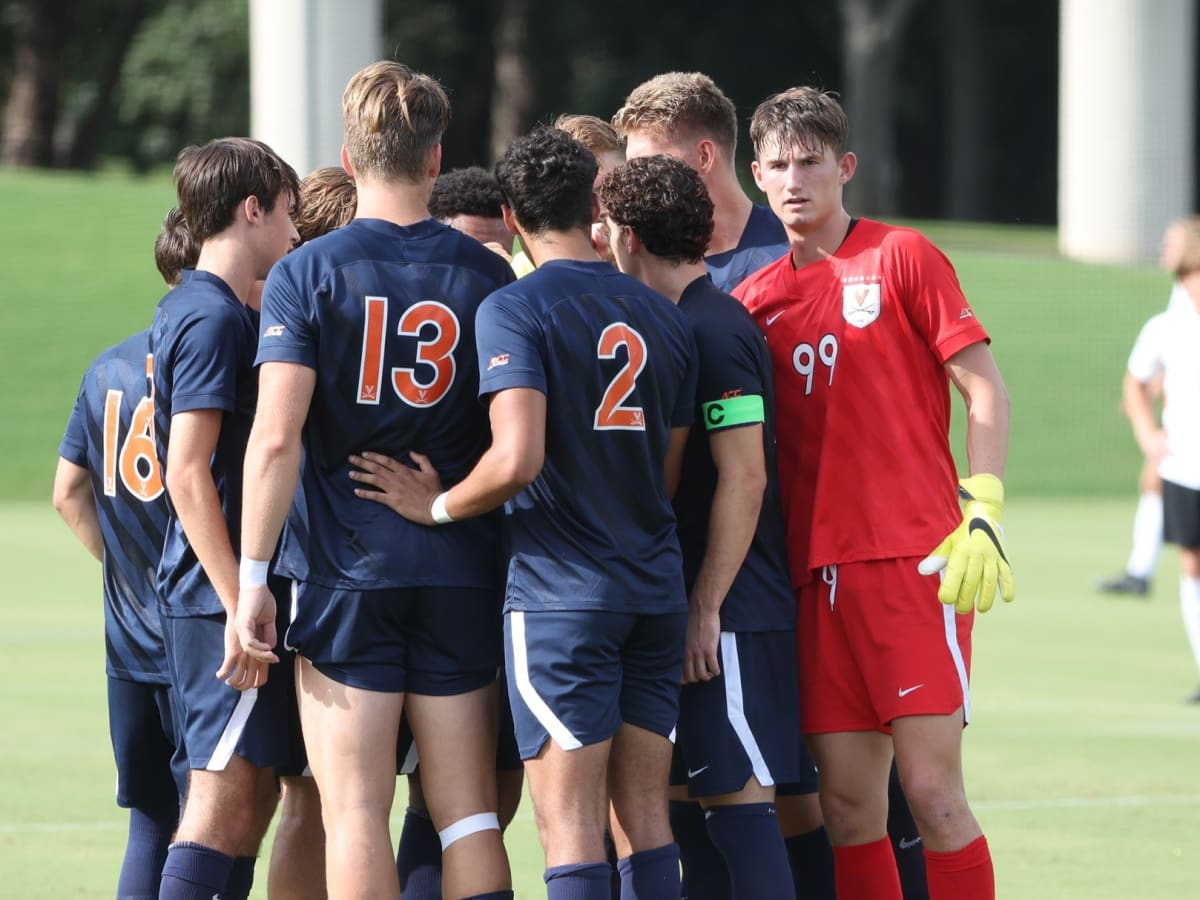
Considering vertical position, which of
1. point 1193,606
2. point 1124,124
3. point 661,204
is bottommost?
point 1193,606

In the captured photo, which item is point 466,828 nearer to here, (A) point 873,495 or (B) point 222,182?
(A) point 873,495

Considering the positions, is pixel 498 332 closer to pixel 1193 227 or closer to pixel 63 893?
pixel 63 893

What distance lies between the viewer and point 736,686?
4.63 m

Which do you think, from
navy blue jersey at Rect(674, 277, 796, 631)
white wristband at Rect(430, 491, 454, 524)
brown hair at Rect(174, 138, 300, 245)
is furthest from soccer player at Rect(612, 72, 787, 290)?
white wristband at Rect(430, 491, 454, 524)

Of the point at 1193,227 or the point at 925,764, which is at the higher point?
the point at 1193,227

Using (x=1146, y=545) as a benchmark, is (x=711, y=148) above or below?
above

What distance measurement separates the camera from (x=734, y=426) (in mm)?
4496

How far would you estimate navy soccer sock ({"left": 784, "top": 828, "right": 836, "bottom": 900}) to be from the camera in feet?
16.6

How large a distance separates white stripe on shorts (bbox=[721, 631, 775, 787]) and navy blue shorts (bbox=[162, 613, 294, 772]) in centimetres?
112

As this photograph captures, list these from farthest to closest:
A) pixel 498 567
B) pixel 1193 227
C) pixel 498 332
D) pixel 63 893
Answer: pixel 1193 227
pixel 63 893
pixel 498 567
pixel 498 332

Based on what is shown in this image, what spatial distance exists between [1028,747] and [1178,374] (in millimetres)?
2633

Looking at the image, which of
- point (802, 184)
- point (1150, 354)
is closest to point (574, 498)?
point (802, 184)

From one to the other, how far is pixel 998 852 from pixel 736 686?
79.7 inches

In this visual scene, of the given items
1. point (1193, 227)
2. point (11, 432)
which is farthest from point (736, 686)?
point (11, 432)
